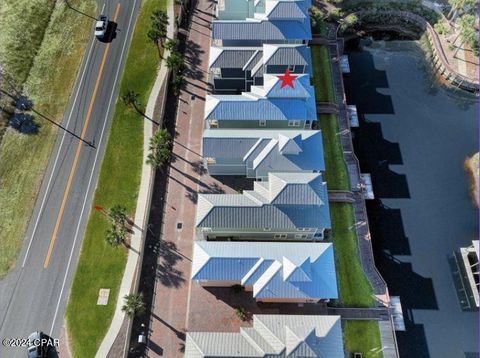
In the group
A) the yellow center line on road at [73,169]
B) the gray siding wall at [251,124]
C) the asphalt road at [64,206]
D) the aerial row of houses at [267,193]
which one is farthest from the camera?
the gray siding wall at [251,124]

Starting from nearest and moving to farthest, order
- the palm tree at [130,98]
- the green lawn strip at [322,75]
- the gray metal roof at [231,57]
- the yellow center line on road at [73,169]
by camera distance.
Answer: the yellow center line on road at [73,169] < the gray metal roof at [231,57] < the palm tree at [130,98] < the green lawn strip at [322,75]

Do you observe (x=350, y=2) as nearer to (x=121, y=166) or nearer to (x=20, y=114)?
(x=121, y=166)

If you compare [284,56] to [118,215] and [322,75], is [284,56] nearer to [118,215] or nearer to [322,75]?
[322,75]

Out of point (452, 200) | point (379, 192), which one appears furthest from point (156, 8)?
point (452, 200)

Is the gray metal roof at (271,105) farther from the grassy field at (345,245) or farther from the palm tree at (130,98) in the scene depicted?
the palm tree at (130,98)

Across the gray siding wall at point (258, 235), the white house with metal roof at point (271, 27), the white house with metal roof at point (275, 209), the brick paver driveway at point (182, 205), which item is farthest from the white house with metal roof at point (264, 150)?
the white house with metal roof at point (271, 27)

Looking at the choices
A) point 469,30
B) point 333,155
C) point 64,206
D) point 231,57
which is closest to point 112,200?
point 64,206
